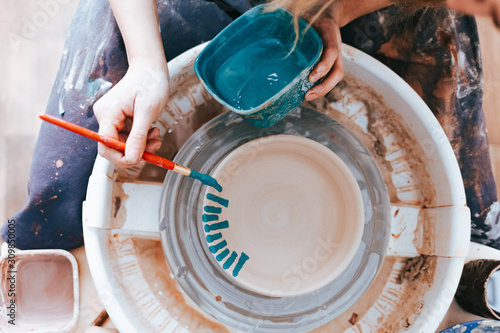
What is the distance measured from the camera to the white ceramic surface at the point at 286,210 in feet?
3.04

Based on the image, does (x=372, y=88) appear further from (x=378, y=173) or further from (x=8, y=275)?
(x=8, y=275)

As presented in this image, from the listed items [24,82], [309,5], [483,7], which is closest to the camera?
[483,7]

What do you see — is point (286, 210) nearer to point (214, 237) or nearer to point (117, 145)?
point (214, 237)

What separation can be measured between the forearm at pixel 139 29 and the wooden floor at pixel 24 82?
715 mm

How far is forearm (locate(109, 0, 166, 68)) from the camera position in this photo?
33.5 inches

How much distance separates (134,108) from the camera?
2.60 ft

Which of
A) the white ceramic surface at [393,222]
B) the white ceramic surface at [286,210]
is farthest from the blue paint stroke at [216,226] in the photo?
the white ceramic surface at [393,222]

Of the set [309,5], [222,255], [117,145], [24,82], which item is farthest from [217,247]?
[24,82]

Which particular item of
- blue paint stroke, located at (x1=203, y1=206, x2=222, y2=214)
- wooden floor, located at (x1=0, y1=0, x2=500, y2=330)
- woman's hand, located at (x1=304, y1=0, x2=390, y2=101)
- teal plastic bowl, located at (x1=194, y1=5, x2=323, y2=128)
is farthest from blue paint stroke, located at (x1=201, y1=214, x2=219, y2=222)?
wooden floor, located at (x1=0, y1=0, x2=500, y2=330)

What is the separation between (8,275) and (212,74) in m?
0.86

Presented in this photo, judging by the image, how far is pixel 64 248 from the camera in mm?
1094

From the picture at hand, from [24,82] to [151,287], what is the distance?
98cm

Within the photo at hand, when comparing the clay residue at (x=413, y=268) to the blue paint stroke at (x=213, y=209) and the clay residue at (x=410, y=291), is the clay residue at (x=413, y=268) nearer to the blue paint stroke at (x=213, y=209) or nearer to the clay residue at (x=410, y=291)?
the clay residue at (x=410, y=291)

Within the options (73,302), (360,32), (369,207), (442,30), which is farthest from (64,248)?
(442,30)
